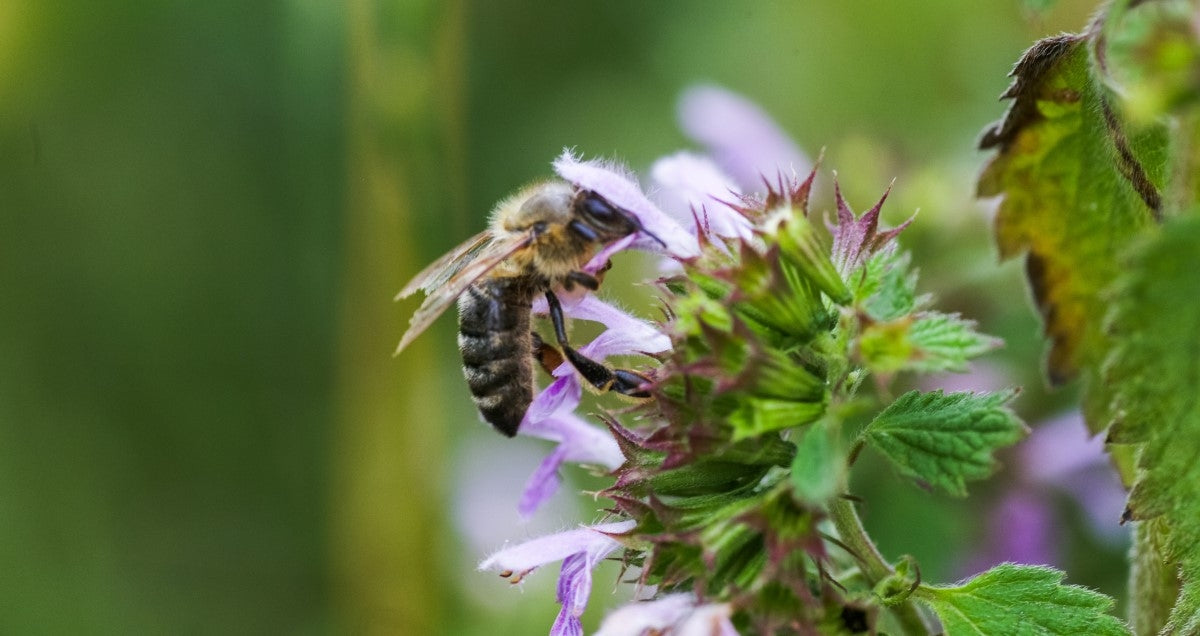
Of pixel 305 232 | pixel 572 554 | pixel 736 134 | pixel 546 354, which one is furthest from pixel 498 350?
pixel 305 232

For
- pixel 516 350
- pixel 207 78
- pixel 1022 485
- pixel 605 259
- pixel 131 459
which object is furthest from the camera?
pixel 207 78

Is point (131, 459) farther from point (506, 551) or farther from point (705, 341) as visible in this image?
point (705, 341)

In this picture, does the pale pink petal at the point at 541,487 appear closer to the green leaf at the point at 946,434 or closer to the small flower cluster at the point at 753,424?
the small flower cluster at the point at 753,424

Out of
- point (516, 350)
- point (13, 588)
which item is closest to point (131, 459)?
point (13, 588)

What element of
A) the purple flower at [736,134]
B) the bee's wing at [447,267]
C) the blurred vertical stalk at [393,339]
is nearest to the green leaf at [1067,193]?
the bee's wing at [447,267]

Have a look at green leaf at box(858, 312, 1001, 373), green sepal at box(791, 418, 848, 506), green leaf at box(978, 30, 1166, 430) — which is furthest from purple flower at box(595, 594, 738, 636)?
green leaf at box(978, 30, 1166, 430)

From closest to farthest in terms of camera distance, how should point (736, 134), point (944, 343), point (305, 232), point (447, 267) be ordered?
point (944, 343), point (447, 267), point (736, 134), point (305, 232)

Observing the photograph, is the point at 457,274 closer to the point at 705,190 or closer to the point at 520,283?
the point at 520,283
